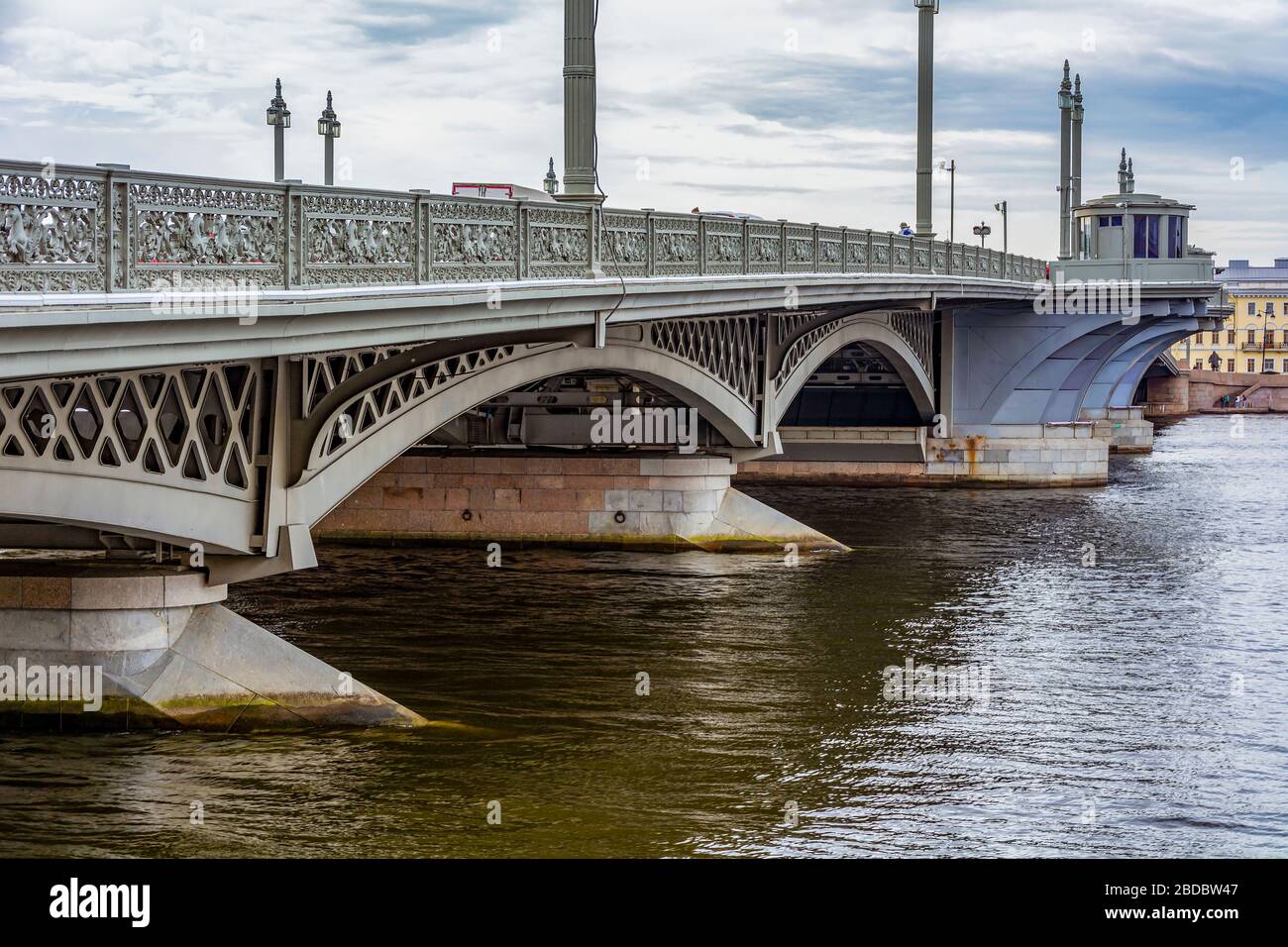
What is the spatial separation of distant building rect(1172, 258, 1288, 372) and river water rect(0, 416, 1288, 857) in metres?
101

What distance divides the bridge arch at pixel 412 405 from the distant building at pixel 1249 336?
109 meters

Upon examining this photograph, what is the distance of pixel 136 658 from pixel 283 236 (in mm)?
3763

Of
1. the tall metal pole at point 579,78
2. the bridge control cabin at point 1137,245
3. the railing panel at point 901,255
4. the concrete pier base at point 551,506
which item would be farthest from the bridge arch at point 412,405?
the bridge control cabin at point 1137,245

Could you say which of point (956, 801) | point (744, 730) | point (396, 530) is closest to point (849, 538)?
point (396, 530)

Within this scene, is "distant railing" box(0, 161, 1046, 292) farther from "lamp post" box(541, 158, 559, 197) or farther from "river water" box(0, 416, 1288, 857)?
"lamp post" box(541, 158, 559, 197)

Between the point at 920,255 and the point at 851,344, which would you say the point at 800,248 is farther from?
the point at 851,344

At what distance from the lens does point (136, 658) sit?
14.5m

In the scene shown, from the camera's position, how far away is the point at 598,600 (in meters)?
23.6

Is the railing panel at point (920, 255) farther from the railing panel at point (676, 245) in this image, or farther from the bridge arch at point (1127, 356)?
the bridge arch at point (1127, 356)

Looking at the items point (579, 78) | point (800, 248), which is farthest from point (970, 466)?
point (579, 78)

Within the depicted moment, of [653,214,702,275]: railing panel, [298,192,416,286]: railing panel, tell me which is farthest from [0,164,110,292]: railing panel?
[653,214,702,275]: railing panel

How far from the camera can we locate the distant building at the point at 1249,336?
409 ft
